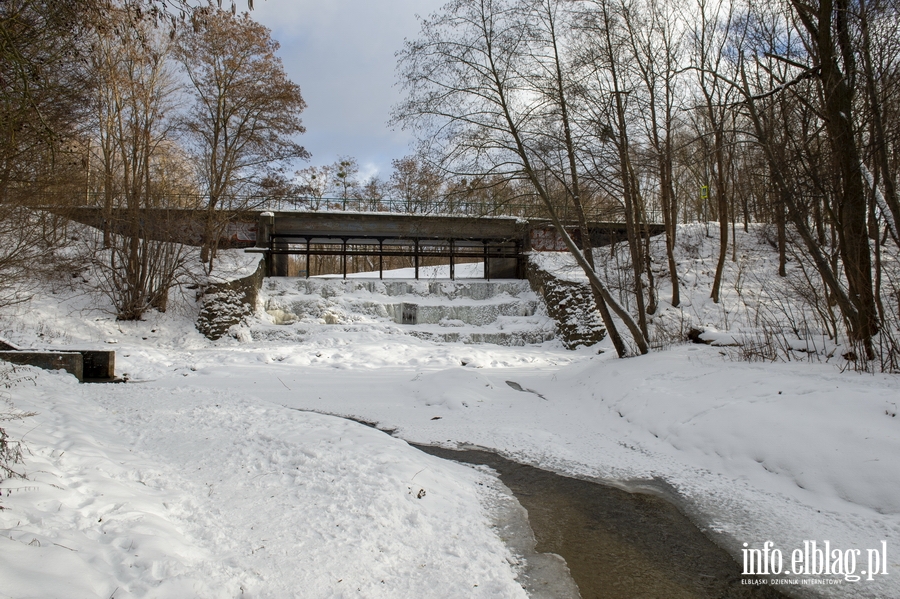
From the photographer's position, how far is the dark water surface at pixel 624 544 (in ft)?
9.95

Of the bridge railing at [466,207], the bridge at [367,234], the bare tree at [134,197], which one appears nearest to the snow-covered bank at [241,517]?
the bridge railing at [466,207]

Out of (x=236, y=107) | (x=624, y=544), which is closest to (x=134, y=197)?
(x=236, y=107)

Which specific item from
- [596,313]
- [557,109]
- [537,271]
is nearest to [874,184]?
[557,109]

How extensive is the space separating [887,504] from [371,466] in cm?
400

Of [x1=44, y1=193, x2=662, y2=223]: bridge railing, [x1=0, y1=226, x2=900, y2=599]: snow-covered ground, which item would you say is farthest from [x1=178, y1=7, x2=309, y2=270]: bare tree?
[x1=0, y1=226, x2=900, y2=599]: snow-covered ground

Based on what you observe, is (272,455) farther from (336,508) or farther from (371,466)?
(336,508)

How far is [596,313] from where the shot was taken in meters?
16.6

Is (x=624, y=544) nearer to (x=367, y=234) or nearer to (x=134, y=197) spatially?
(x=134, y=197)

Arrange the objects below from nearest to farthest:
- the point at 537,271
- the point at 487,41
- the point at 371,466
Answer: the point at 371,466, the point at 487,41, the point at 537,271

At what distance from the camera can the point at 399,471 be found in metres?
4.35

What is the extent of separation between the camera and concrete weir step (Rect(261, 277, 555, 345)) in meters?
17.6

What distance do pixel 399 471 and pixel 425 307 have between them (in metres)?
14.8

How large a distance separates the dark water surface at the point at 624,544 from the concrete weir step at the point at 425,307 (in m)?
12.2

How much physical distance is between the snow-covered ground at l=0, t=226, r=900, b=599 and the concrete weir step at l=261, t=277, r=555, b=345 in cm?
800
